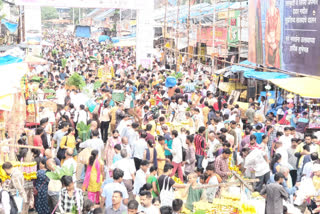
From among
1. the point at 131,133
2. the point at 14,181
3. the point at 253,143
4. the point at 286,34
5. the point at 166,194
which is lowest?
the point at 166,194

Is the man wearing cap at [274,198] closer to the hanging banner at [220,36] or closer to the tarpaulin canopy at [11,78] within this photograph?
the tarpaulin canopy at [11,78]

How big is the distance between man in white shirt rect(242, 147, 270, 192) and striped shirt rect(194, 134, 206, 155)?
1234 mm

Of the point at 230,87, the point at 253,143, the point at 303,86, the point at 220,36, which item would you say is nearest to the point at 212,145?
the point at 253,143

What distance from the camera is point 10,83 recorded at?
23.0ft

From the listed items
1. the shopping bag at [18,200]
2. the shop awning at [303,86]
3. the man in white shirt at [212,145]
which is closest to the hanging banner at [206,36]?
the shop awning at [303,86]

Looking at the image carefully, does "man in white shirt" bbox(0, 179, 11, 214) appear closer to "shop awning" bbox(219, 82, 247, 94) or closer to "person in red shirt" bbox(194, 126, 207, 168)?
"person in red shirt" bbox(194, 126, 207, 168)

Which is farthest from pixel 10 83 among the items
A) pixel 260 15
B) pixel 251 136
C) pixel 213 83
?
pixel 213 83

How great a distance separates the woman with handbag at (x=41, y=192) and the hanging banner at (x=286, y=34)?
591 centimetres

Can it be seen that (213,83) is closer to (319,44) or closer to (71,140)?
(319,44)

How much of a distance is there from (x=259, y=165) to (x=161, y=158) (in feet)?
5.66

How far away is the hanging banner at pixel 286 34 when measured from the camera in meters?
10.4

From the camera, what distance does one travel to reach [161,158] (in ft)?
29.1

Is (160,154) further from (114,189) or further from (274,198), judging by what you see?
(274,198)

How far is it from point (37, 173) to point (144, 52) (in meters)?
17.3
